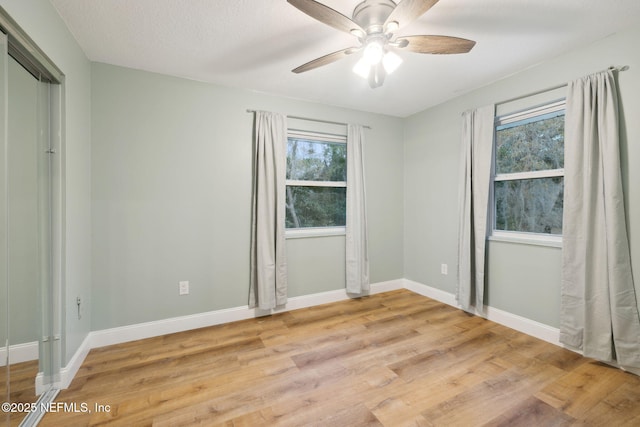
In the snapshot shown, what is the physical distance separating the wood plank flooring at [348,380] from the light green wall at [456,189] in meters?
0.44

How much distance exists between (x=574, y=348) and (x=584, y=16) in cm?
248

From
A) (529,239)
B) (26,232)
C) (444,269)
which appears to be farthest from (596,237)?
(26,232)

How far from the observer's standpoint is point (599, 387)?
1.79m

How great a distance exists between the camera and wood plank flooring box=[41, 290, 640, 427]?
5.10 feet

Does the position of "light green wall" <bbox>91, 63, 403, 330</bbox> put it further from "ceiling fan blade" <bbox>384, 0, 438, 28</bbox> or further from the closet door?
"ceiling fan blade" <bbox>384, 0, 438, 28</bbox>

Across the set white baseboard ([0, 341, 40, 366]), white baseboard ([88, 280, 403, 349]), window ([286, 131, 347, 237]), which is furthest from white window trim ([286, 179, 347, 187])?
white baseboard ([0, 341, 40, 366])

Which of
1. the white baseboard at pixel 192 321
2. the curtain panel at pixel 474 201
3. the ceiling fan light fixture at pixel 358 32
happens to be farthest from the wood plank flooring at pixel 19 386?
the curtain panel at pixel 474 201

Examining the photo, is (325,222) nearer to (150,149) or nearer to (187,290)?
(187,290)

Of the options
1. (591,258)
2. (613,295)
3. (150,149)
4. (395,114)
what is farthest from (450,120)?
(150,149)

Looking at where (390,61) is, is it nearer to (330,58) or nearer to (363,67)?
(363,67)

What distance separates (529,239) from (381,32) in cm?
232

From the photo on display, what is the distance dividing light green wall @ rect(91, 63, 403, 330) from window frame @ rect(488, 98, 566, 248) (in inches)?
83.1

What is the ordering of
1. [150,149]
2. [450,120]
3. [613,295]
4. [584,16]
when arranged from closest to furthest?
[584,16] < [613,295] < [150,149] < [450,120]

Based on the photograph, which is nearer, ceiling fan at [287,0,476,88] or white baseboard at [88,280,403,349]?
ceiling fan at [287,0,476,88]
